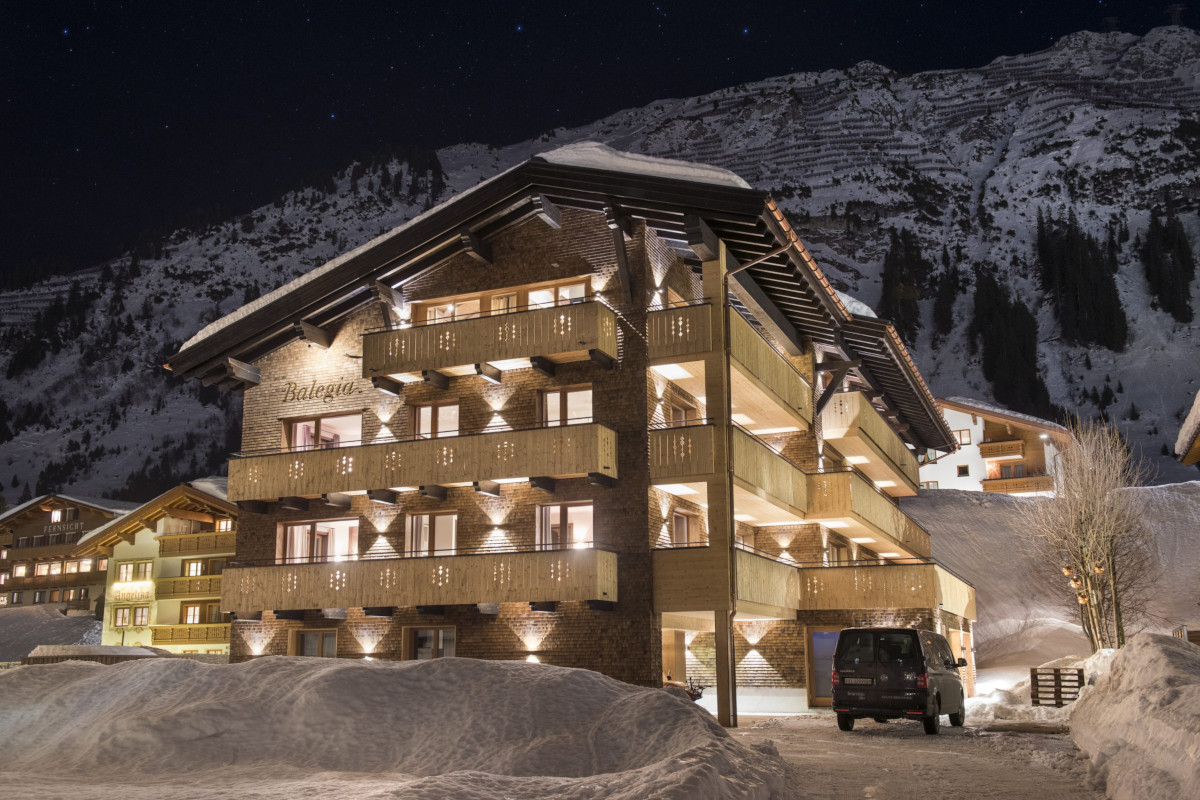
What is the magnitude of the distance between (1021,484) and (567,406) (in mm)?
Result: 50266

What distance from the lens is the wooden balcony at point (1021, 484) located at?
228 feet

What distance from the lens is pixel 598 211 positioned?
1125 inches

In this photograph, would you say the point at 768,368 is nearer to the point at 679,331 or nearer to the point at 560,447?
the point at 679,331

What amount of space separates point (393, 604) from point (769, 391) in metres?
11.0

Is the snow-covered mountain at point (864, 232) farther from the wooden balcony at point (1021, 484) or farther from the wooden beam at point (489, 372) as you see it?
the wooden beam at point (489, 372)

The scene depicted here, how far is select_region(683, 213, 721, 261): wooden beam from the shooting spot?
1046 inches

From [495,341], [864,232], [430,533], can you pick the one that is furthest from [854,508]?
[864,232]

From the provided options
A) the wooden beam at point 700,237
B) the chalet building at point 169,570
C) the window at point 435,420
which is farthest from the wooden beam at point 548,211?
the chalet building at point 169,570

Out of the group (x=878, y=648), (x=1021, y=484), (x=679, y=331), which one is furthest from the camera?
(x=1021, y=484)

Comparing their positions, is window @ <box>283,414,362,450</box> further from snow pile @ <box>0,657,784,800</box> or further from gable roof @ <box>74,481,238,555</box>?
gable roof @ <box>74,481,238,555</box>

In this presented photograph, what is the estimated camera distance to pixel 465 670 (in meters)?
14.3

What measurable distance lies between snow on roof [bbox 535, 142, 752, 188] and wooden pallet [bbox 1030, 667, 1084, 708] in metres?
14.9

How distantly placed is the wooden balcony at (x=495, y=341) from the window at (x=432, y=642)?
21.6 ft

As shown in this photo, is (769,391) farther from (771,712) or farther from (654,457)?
(771,712)
